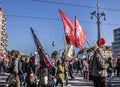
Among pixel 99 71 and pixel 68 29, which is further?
pixel 68 29

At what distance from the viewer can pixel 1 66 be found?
38312 millimetres

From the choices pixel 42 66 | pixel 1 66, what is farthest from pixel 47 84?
pixel 1 66

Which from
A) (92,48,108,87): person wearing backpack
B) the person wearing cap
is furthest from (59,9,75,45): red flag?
(92,48,108,87): person wearing backpack

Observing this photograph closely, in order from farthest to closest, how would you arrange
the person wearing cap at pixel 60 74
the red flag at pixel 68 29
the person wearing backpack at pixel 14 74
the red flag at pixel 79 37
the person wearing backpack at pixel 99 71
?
the red flag at pixel 68 29 → the red flag at pixel 79 37 → the person wearing cap at pixel 60 74 → the person wearing backpack at pixel 14 74 → the person wearing backpack at pixel 99 71

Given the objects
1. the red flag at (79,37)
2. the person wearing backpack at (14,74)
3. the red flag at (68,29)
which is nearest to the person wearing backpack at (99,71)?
the person wearing backpack at (14,74)

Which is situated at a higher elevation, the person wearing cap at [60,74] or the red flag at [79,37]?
the red flag at [79,37]

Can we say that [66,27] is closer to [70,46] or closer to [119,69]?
[70,46]

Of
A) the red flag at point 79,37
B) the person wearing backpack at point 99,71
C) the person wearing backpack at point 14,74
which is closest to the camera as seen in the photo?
the person wearing backpack at point 99,71

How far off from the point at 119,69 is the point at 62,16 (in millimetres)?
5922

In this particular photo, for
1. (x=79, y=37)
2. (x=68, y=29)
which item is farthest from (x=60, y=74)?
(x=68, y=29)

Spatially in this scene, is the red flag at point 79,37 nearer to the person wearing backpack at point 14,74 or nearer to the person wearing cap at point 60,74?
the person wearing cap at point 60,74

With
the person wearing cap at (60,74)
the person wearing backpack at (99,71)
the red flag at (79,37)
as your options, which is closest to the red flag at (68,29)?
the red flag at (79,37)

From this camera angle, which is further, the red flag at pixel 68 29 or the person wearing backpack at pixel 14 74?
the red flag at pixel 68 29

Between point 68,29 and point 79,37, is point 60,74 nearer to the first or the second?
point 79,37
